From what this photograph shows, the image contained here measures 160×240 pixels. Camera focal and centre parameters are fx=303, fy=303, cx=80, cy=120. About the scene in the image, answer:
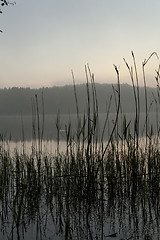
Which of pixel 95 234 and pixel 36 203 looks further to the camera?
pixel 36 203

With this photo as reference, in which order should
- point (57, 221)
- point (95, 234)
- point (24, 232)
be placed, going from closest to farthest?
point (95, 234) → point (24, 232) → point (57, 221)

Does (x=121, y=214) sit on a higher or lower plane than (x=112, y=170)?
lower

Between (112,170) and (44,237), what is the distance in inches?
61.3

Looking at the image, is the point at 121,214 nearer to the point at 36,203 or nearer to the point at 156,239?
the point at 156,239

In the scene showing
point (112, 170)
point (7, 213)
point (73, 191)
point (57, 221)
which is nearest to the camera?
point (57, 221)

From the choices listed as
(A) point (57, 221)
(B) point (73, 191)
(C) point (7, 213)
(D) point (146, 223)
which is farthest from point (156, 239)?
(C) point (7, 213)

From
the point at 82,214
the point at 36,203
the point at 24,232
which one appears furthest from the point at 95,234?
the point at 36,203

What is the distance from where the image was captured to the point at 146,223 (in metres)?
3.18

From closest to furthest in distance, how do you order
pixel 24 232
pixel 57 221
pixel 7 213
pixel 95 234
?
pixel 95 234, pixel 24 232, pixel 57 221, pixel 7 213

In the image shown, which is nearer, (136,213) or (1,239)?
(1,239)

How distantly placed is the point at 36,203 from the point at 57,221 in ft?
1.41

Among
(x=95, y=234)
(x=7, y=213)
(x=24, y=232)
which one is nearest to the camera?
(x=95, y=234)

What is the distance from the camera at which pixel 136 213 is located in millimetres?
3449

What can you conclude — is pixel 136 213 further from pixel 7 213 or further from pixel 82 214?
pixel 7 213
